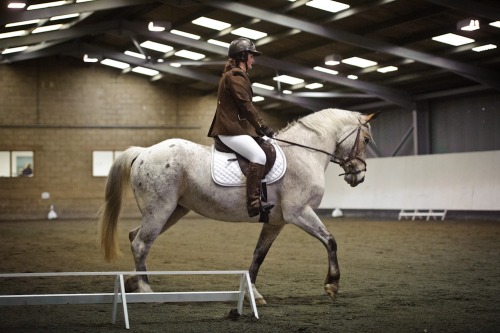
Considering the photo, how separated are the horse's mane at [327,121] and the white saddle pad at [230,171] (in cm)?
75

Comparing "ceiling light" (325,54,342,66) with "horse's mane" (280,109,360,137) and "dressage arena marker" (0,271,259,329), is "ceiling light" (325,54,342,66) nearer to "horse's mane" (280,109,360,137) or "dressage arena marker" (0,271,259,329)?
"horse's mane" (280,109,360,137)

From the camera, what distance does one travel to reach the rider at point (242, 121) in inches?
274

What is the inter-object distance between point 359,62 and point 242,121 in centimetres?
1760

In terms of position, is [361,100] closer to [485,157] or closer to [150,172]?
[485,157]

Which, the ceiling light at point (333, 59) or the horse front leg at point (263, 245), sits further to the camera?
the ceiling light at point (333, 59)

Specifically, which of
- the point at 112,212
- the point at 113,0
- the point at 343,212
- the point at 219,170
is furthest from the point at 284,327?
the point at 343,212

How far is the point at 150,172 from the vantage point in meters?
7.24

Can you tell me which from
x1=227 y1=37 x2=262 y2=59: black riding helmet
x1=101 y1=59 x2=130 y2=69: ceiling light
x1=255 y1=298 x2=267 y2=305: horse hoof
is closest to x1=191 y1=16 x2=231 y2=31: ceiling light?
x1=101 y1=59 x2=130 y2=69: ceiling light

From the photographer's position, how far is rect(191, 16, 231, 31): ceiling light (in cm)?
2141

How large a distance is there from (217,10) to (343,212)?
11.8 meters

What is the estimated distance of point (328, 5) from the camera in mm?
18156

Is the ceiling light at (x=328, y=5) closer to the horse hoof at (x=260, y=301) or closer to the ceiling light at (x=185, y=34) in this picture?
the ceiling light at (x=185, y=34)

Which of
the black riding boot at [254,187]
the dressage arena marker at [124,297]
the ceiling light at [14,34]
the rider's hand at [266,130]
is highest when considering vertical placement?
the ceiling light at [14,34]

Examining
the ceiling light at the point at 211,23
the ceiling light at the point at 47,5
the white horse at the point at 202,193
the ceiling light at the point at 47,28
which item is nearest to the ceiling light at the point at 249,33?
the ceiling light at the point at 211,23
